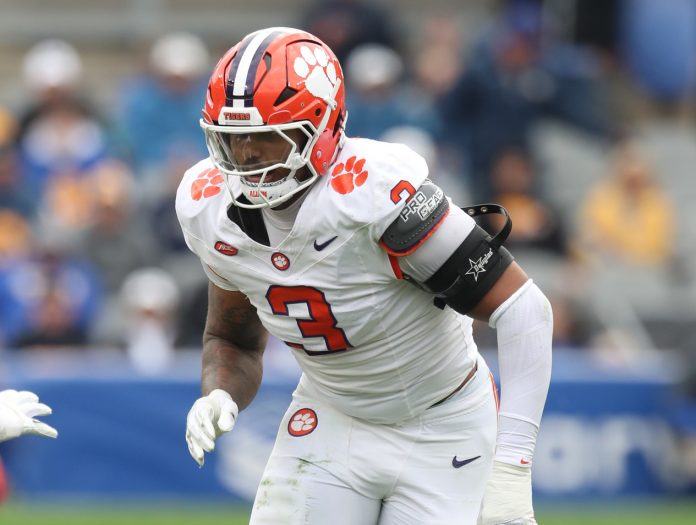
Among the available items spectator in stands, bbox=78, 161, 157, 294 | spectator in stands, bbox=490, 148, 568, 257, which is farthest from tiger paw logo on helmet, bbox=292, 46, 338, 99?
spectator in stands, bbox=490, 148, 568, 257

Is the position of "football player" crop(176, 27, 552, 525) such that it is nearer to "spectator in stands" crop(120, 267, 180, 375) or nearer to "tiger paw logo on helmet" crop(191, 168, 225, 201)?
"tiger paw logo on helmet" crop(191, 168, 225, 201)

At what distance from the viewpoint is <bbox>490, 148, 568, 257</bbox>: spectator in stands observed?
9945mm

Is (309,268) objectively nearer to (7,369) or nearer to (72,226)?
(7,369)

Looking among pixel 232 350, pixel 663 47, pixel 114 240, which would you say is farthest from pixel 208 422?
pixel 663 47

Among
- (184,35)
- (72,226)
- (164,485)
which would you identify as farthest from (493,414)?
(184,35)

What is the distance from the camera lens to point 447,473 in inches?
160

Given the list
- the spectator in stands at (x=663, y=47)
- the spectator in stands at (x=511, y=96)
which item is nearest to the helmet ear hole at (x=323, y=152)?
the spectator in stands at (x=511, y=96)

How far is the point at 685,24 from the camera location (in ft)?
41.2

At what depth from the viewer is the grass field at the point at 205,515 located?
770 centimetres

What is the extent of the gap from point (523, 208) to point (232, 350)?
231 inches

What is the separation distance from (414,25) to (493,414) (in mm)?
8627

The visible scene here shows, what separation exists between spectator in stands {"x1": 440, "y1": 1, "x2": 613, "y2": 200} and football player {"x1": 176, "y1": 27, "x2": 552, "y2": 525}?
613cm

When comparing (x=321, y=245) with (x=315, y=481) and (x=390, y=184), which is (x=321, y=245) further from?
(x=315, y=481)

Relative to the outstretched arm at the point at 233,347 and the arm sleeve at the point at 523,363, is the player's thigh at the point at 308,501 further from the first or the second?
the arm sleeve at the point at 523,363
